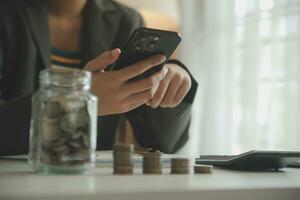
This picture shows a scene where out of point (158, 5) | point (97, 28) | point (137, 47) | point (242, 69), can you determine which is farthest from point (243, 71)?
point (137, 47)

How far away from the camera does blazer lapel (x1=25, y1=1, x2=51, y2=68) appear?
1.21 m

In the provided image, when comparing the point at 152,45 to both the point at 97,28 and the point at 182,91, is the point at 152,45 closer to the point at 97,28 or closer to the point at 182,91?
the point at 182,91

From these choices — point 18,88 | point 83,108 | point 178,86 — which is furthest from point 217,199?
point 18,88

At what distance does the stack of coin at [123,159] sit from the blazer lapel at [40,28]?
0.77 m

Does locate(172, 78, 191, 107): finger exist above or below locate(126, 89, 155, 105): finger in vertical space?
above

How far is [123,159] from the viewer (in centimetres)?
49

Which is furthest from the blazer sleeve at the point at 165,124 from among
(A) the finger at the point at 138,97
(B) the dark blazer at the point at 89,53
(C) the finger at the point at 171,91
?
(A) the finger at the point at 138,97

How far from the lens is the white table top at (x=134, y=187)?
332 millimetres

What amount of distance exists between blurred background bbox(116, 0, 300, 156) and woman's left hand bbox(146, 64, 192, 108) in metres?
0.59

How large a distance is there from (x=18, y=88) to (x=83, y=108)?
2.56ft

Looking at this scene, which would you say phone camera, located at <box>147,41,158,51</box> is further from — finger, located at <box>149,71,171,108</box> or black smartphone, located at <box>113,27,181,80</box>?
finger, located at <box>149,71,171,108</box>

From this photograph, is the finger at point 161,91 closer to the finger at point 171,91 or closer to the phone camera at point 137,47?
the finger at point 171,91

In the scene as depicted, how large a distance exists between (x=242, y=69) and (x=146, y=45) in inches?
40.4

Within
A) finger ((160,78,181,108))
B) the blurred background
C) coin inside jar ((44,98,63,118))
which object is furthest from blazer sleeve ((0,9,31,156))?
the blurred background
